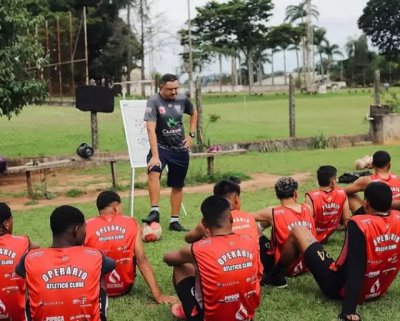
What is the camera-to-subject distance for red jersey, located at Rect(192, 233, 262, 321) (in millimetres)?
3848

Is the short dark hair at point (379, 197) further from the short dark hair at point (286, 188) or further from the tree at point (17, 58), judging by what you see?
the tree at point (17, 58)

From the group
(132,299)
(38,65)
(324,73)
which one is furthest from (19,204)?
(324,73)

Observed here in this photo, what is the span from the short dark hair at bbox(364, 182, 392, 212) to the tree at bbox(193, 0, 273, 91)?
62.5 metres

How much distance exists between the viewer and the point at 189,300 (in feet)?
13.7

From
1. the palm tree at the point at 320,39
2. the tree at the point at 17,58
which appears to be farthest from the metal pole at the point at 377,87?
the palm tree at the point at 320,39

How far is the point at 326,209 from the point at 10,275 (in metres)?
3.23

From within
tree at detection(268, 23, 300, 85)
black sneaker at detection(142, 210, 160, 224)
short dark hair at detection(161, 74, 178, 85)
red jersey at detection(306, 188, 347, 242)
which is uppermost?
tree at detection(268, 23, 300, 85)

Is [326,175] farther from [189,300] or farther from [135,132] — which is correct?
[135,132]

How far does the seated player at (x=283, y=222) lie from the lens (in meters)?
5.00

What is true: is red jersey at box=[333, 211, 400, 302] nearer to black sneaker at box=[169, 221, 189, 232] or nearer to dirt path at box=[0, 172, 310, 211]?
black sneaker at box=[169, 221, 189, 232]

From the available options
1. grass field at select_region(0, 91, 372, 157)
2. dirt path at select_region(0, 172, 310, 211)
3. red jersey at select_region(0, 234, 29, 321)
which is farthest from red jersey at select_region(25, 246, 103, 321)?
grass field at select_region(0, 91, 372, 157)

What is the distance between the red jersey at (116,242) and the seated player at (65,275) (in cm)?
111

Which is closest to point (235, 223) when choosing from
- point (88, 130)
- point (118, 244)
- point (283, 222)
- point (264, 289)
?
point (283, 222)

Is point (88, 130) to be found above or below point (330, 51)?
below
